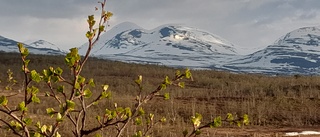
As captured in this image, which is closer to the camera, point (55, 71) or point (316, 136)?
point (55, 71)

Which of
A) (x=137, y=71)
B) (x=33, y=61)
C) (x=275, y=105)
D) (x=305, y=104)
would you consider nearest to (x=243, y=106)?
(x=275, y=105)

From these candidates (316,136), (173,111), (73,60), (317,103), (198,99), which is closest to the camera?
(73,60)

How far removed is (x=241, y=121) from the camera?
2633 mm

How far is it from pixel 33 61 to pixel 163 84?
142 ft

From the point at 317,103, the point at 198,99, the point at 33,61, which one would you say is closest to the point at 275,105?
the point at 317,103

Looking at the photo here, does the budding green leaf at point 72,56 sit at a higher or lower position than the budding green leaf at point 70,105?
higher

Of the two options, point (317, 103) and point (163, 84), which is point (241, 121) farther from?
point (317, 103)

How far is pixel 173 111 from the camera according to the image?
58.7 ft

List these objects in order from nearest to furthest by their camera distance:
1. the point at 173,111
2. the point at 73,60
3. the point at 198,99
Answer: the point at 73,60 → the point at 173,111 → the point at 198,99

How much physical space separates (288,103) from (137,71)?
24040mm

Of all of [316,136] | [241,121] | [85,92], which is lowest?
[316,136]

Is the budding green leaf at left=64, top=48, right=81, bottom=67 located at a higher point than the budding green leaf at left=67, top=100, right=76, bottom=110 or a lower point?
higher

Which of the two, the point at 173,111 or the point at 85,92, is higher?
the point at 85,92

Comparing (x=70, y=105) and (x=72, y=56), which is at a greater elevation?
(x=72, y=56)
